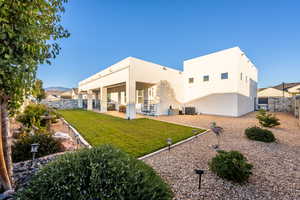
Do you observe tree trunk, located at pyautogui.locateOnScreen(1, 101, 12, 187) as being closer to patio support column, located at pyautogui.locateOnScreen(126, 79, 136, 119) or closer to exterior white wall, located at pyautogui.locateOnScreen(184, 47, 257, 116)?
patio support column, located at pyautogui.locateOnScreen(126, 79, 136, 119)

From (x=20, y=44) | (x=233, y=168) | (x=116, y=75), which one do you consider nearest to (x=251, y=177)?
(x=233, y=168)

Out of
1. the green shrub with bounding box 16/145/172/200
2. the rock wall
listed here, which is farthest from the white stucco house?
the green shrub with bounding box 16/145/172/200

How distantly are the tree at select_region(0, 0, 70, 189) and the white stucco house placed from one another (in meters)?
7.75

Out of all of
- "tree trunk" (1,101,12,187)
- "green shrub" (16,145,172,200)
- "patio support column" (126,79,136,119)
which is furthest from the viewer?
"patio support column" (126,79,136,119)

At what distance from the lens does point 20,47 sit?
133 cm

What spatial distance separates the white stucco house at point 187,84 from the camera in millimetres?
10023

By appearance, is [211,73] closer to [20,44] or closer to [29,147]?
[20,44]

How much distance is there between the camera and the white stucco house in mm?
10023

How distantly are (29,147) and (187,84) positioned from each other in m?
14.3

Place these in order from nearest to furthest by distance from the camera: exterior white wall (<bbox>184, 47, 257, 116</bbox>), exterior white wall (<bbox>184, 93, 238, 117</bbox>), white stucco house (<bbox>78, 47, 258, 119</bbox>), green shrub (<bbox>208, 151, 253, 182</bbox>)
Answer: green shrub (<bbox>208, 151, 253, 182</bbox>) < white stucco house (<bbox>78, 47, 258, 119</bbox>) < exterior white wall (<bbox>184, 47, 257, 116</bbox>) < exterior white wall (<bbox>184, 93, 238, 117</bbox>)

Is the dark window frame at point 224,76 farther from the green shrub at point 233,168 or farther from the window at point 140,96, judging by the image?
the green shrub at point 233,168

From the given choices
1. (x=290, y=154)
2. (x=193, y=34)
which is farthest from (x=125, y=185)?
(x=193, y=34)

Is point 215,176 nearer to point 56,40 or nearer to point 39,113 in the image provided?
point 56,40

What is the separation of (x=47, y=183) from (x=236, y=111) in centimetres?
1379
